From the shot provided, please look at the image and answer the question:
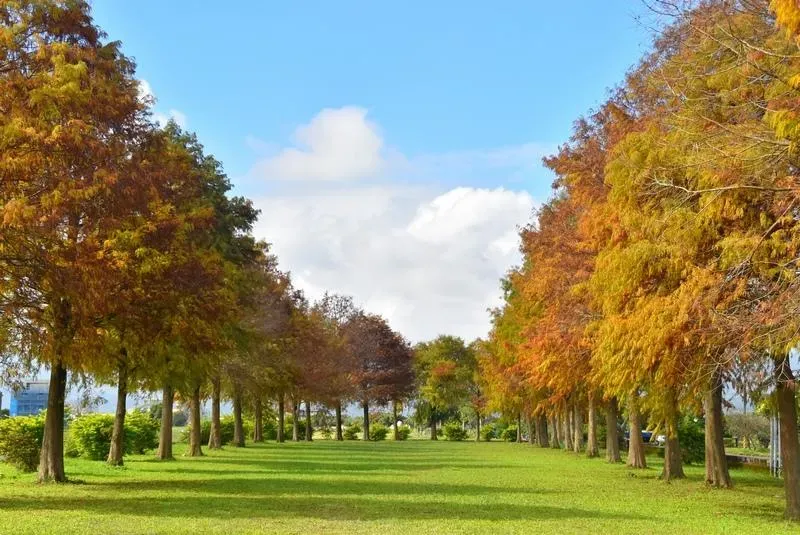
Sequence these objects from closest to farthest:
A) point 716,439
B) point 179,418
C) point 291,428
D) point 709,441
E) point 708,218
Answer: point 708,218 < point 716,439 < point 709,441 < point 291,428 < point 179,418

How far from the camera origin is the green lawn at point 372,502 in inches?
509

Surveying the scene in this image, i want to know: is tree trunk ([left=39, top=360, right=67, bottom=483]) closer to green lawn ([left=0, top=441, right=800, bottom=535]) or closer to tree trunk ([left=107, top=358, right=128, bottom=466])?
green lawn ([left=0, top=441, right=800, bottom=535])

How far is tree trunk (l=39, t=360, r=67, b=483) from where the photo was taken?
1864cm

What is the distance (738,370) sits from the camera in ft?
49.7

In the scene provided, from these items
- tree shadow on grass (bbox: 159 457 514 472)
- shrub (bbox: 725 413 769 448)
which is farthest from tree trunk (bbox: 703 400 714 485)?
shrub (bbox: 725 413 769 448)

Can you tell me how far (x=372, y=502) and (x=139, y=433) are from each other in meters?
20.0

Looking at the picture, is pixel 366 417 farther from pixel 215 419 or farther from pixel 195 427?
pixel 195 427

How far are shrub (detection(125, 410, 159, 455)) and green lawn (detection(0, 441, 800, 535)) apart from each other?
6736mm

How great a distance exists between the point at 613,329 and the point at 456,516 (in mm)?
4375

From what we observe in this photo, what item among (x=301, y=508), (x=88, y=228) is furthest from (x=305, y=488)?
(x=88, y=228)

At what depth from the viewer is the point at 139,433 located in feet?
111

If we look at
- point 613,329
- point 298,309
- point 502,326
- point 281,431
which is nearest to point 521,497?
point 613,329

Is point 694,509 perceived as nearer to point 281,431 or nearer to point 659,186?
point 659,186

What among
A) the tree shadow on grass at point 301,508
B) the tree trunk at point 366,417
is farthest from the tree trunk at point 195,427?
the tree trunk at point 366,417
